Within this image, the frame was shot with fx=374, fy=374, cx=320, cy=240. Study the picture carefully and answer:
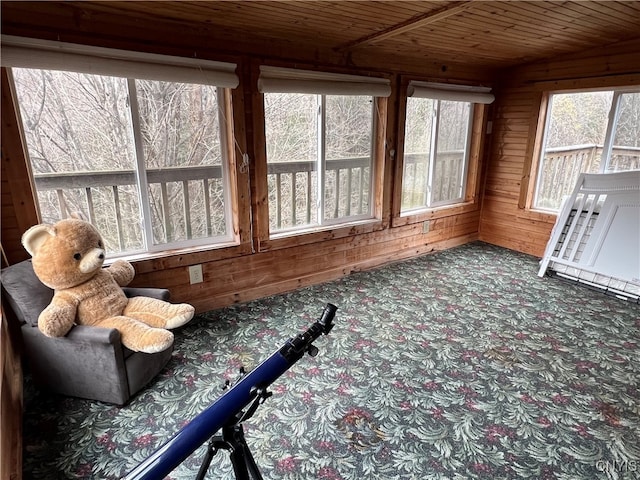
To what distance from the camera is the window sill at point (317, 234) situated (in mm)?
3289

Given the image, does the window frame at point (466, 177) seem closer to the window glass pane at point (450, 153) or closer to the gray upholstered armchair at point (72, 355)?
the window glass pane at point (450, 153)

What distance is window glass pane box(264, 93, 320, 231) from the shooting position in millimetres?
3171

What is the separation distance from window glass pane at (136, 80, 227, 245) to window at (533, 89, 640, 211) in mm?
3677

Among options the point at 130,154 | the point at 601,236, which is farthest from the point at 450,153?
the point at 130,154

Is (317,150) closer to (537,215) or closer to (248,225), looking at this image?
(248,225)

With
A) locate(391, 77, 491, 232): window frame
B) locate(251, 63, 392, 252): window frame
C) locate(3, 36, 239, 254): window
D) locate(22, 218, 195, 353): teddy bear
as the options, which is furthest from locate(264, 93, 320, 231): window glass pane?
locate(22, 218, 195, 353): teddy bear

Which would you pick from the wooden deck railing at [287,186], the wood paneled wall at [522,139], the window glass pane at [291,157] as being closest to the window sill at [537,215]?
the wood paneled wall at [522,139]

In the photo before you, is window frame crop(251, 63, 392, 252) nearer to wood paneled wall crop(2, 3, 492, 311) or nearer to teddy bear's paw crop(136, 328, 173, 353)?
wood paneled wall crop(2, 3, 492, 311)

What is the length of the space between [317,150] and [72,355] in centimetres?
244

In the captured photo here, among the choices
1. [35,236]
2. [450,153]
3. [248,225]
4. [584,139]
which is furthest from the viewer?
[450,153]

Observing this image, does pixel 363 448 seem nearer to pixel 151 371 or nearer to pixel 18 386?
pixel 151 371

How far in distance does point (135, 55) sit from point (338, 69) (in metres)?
1.64

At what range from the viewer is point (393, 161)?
3865 mm

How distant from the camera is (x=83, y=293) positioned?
2.02 meters
